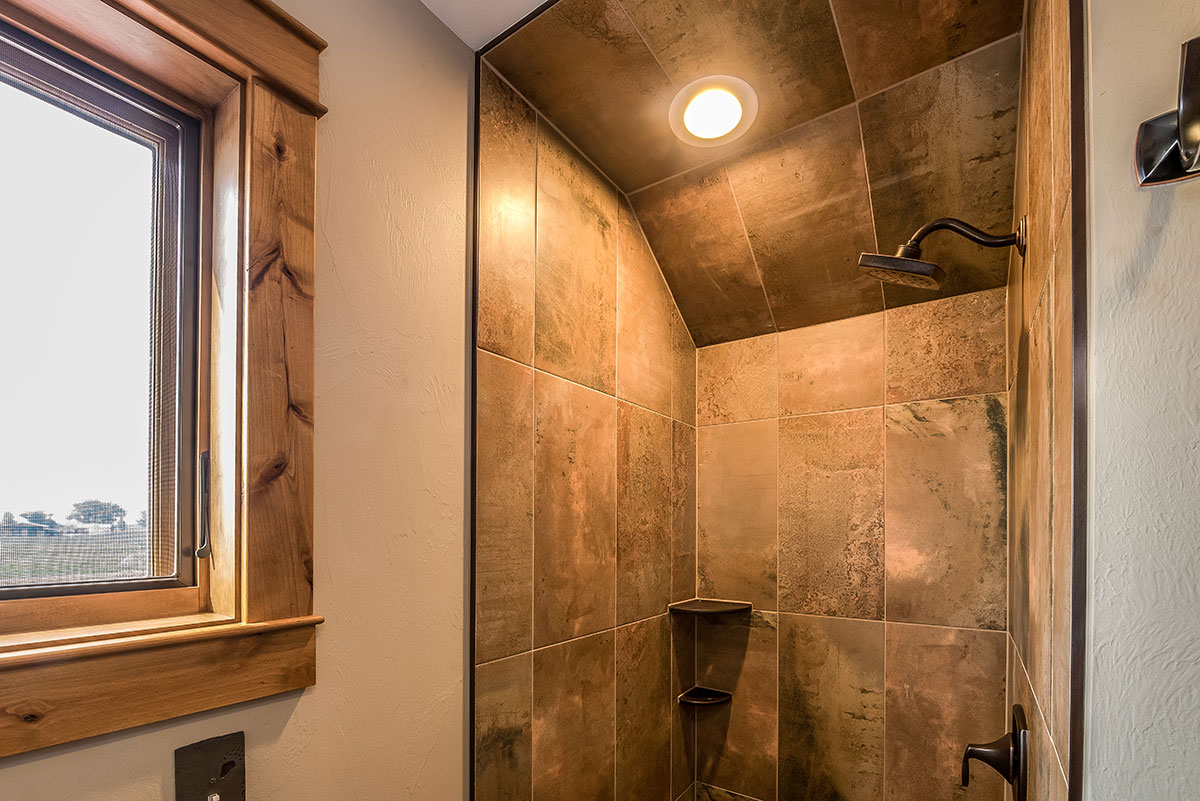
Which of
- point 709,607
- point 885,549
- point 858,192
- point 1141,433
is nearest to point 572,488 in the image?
point 709,607

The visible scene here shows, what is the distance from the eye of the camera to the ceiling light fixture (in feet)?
4.71

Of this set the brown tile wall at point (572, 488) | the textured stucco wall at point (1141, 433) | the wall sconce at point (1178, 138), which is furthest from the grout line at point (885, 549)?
the wall sconce at point (1178, 138)

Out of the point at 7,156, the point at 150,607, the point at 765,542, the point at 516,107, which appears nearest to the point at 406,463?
the point at 150,607

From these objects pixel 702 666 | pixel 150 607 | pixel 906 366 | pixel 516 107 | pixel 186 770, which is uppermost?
pixel 516 107

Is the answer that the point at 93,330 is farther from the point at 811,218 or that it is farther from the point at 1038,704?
the point at 811,218

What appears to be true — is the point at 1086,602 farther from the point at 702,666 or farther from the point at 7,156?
the point at 702,666

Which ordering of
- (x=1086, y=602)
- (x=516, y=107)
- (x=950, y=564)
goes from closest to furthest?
(x=1086, y=602)
(x=516, y=107)
(x=950, y=564)

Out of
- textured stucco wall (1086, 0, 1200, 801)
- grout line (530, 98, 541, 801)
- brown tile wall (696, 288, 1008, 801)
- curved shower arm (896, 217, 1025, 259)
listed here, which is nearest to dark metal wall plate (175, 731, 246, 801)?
grout line (530, 98, 541, 801)

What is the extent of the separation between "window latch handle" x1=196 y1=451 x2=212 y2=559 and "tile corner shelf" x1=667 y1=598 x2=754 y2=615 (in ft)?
4.43

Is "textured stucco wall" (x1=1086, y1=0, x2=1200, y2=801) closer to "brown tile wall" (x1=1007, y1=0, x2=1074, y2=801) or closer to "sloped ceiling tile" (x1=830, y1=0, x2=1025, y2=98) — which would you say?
"brown tile wall" (x1=1007, y1=0, x2=1074, y2=801)

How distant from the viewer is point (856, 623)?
185cm

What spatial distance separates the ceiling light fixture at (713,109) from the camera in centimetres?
144

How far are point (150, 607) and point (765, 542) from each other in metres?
1.62

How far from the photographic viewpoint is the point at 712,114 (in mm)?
1485
